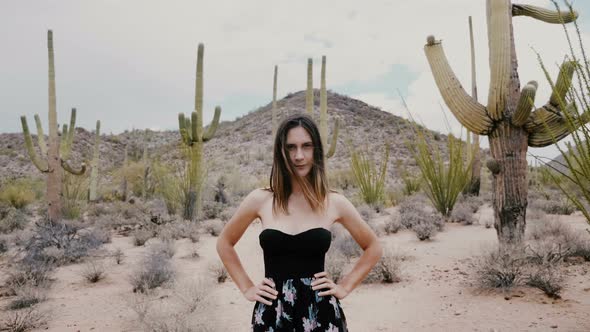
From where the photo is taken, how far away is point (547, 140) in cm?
534

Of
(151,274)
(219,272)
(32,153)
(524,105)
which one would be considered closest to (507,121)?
(524,105)

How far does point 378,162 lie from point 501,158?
2205cm

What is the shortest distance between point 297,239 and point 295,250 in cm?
6

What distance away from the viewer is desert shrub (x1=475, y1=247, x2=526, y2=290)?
4695 millimetres

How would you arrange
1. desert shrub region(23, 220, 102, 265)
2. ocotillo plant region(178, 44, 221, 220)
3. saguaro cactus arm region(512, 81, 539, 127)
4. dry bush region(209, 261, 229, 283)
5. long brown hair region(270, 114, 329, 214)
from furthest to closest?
ocotillo plant region(178, 44, 221, 220), desert shrub region(23, 220, 102, 265), dry bush region(209, 261, 229, 283), saguaro cactus arm region(512, 81, 539, 127), long brown hair region(270, 114, 329, 214)

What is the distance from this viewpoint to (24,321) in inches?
169

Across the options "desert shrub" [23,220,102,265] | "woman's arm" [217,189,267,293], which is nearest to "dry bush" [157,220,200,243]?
"desert shrub" [23,220,102,265]

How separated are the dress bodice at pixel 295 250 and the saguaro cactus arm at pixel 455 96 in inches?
163

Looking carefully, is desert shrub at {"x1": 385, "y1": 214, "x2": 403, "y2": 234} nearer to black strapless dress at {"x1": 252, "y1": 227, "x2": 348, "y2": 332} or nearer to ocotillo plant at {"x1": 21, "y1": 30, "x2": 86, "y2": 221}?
black strapless dress at {"x1": 252, "y1": 227, "x2": 348, "y2": 332}

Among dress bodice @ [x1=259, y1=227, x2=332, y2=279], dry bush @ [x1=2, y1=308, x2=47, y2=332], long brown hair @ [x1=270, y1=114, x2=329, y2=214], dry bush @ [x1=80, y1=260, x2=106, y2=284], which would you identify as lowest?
dry bush @ [x1=2, y1=308, x2=47, y2=332]

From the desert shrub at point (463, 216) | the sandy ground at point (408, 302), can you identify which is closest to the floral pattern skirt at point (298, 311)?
the sandy ground at point (408, 302)

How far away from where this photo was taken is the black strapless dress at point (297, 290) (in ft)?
7.09

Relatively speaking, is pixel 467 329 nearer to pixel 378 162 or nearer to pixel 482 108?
pixel 482 108

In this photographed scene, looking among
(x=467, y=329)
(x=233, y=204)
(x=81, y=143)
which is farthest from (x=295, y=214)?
(x=81, y=143)
